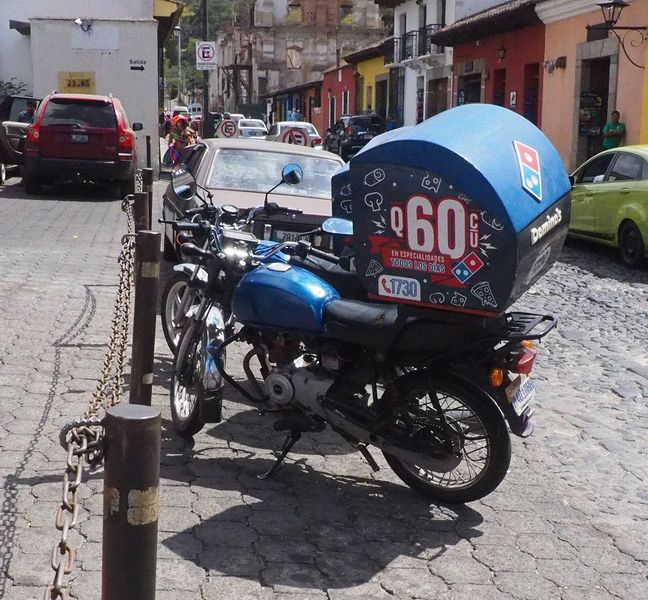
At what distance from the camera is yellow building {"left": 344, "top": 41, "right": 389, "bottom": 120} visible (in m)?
47.3

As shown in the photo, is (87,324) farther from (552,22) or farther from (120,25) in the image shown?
(552,22)

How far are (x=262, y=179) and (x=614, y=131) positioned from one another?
13.9 m

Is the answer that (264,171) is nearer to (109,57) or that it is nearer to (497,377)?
(497,377)

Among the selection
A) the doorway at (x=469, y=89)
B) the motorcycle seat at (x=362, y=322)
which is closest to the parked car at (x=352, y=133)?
the doorway at (x=469, y=89)

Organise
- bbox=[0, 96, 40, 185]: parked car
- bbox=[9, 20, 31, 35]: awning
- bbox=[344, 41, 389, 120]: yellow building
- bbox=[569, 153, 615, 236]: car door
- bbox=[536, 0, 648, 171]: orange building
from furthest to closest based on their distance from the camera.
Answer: bbox=[344, 41, 389, 120]: yellow building
bbox=[9, 20, 31, 35]: awning
bbox=[536, 0, 648, 171]: orange building
bbox=[0, 96, 40, 185]: parked car
bbox=[569, 153, 615, 236]: car door

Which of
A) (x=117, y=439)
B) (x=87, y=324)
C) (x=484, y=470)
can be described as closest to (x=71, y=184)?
(x=87, y=324)

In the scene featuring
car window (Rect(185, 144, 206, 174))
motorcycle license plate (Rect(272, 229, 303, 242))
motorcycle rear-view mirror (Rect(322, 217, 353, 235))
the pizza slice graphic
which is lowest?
motorcycle license plate (Rect(272, 229, 303, 242))

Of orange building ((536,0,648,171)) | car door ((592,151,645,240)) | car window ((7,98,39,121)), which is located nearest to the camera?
car door ((592,151,645,240))

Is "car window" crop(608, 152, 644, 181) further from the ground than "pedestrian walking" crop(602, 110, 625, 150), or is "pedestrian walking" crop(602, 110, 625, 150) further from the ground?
"pedestrian walking" crop(602, 110, 625, 150)

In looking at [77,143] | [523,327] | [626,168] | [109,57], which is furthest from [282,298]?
[109,57]

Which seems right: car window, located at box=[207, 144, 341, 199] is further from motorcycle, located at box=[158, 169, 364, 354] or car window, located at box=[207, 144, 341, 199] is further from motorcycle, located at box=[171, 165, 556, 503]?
motorcycle, located at box=[171, 165, 556, 503]

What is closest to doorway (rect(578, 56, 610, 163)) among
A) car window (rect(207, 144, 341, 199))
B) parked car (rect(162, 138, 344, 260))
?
parked car (rect(162, 138, 344, 260))

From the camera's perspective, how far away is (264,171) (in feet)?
32.0

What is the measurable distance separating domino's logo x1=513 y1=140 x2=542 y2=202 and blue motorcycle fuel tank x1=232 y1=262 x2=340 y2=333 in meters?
1.05
